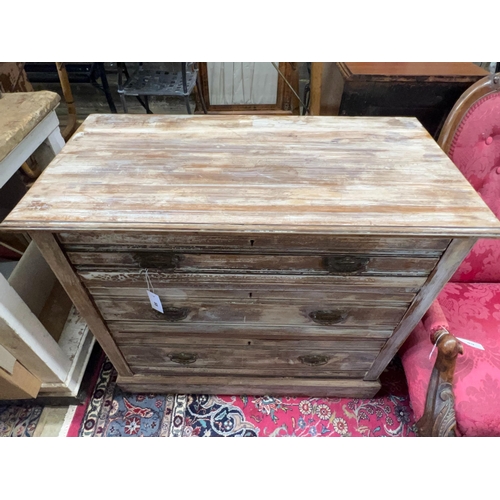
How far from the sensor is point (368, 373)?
1.28 m

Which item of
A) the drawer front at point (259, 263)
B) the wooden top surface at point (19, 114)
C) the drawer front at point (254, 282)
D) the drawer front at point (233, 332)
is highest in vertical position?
the wooden top surface at point (19, 114)

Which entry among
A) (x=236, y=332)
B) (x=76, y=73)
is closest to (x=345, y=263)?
(x=236, y=332)

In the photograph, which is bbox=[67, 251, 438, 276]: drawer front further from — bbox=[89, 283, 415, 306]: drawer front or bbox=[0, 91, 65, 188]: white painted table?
bbox=[0, 91, 65, 188]: white painted table

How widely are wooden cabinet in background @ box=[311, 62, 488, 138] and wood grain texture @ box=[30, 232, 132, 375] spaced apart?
126 centimetres

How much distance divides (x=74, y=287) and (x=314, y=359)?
0.82 meters

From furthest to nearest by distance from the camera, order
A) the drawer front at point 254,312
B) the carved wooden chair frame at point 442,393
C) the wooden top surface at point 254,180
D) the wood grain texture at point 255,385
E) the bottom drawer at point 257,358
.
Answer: the wood grain texture at point 255,385 → the bottom drawer at point 257,358 → the drawer front at point 254,312 → the carved wooden chair frame at point 442,393 → the wooden top surface at point 254,180

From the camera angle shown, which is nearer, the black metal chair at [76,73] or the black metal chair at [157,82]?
the black metal chair at [157,82]

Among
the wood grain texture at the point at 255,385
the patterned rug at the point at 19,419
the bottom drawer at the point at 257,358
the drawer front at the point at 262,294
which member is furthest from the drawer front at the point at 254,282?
the patterned rug at the point at 19,419

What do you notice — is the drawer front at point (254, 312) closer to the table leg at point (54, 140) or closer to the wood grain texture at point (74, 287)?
the wood grain texture at point (74, 287)

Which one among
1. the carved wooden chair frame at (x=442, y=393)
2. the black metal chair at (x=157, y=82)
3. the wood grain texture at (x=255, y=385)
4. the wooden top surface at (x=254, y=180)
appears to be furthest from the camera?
the black metal chair at (x=157, y=82)

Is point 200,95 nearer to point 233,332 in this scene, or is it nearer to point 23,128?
point 23,128

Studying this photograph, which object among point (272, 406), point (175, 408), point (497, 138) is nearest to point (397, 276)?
point (497, 138)

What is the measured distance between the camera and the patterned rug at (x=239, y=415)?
1.33 m

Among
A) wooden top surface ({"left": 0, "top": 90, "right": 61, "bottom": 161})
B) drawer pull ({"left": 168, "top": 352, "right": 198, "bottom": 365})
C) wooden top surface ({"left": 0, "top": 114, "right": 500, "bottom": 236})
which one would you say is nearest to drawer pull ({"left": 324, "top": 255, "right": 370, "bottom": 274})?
wooden top surface ({"left": 0, "top": 114, "right": 500, "bottom": 236})
